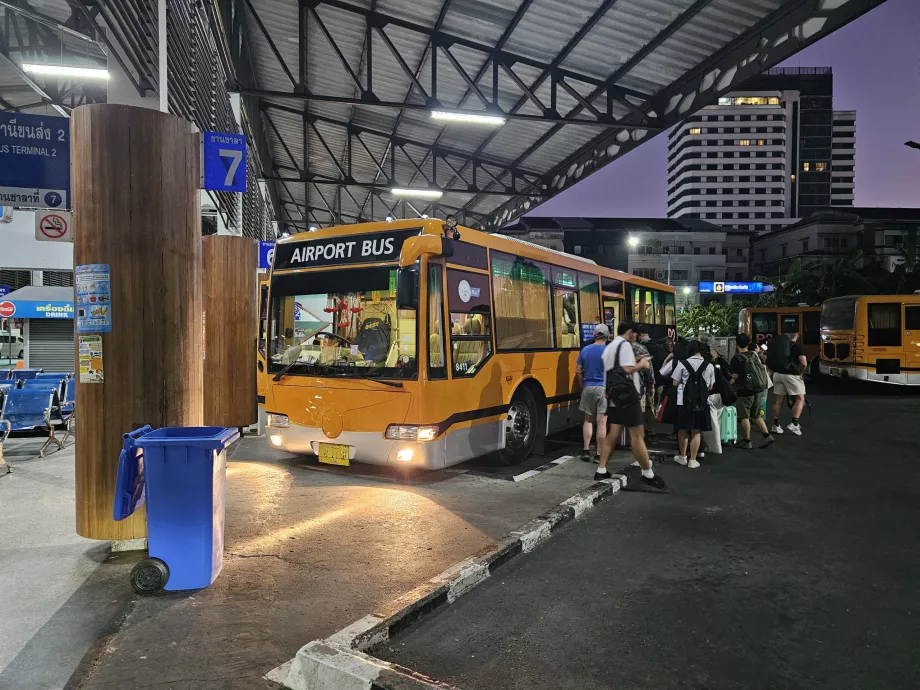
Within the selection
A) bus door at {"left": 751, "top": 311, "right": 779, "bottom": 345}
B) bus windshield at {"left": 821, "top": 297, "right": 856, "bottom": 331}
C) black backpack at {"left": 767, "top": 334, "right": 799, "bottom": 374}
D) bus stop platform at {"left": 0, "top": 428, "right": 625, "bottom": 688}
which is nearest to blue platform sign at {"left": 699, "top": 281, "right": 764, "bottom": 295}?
bus door at {"left": 751, "top": 311, "right": 779, "bottom": 345}

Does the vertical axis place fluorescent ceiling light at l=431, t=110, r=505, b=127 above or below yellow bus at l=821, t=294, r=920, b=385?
above

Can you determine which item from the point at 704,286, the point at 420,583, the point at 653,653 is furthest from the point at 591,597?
the point at 704,286

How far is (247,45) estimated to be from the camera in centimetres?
1411

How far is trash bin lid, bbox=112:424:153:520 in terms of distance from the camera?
4.18 m

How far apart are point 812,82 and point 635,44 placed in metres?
148

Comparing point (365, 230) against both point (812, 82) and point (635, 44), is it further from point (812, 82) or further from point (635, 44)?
point (812, 82)

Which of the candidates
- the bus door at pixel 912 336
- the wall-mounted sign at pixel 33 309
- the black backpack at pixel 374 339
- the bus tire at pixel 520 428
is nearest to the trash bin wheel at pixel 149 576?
the black backpack at pixel 374 339

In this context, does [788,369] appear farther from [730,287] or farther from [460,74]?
[730,287]

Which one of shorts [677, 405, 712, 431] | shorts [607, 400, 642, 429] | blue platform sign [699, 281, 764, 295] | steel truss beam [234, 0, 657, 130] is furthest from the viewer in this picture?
blue platform sign [699, 281, 764, 295]

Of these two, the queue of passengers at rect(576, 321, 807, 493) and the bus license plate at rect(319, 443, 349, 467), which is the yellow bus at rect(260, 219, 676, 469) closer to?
the bus license plate at rect(319, 443, 349, 467)

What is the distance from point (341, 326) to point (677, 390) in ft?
15.4

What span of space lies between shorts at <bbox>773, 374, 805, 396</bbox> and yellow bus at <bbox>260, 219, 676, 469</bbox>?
19.4ft

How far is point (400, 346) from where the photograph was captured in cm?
700

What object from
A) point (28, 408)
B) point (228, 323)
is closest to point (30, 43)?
point (228, 323)
